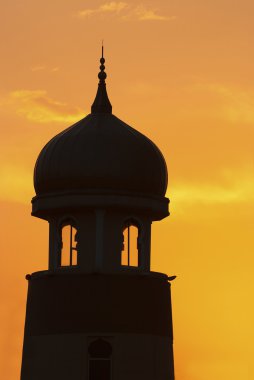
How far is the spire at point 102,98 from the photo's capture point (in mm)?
80812

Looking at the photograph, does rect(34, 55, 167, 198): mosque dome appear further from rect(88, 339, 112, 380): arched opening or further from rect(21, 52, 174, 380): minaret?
rect(88, 339, 112, 380): arched opening

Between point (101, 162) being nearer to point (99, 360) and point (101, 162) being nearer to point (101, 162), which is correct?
point (101, 162)

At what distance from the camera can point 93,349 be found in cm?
7775

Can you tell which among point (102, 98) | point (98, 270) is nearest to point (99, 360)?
point (98, 270)

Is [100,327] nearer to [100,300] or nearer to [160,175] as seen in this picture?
[100,300]

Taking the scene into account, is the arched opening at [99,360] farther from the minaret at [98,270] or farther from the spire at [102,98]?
the spire at [102,98]

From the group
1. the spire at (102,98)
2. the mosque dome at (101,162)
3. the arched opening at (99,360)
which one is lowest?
the arched opening at (99,360)

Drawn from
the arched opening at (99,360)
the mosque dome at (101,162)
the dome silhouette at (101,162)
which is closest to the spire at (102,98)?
the mosque dome at (101,162)

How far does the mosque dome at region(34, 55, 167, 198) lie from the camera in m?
78.5

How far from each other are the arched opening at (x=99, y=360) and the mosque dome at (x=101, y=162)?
556cm

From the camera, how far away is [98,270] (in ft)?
257

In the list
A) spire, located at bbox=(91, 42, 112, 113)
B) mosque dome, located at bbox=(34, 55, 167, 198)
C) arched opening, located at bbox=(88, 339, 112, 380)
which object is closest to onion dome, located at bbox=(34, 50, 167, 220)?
mosque dome, located at bbox=(34, 55, 167, 198)

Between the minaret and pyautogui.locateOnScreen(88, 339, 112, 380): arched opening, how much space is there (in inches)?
1.4

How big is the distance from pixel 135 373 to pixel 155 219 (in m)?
6.15
